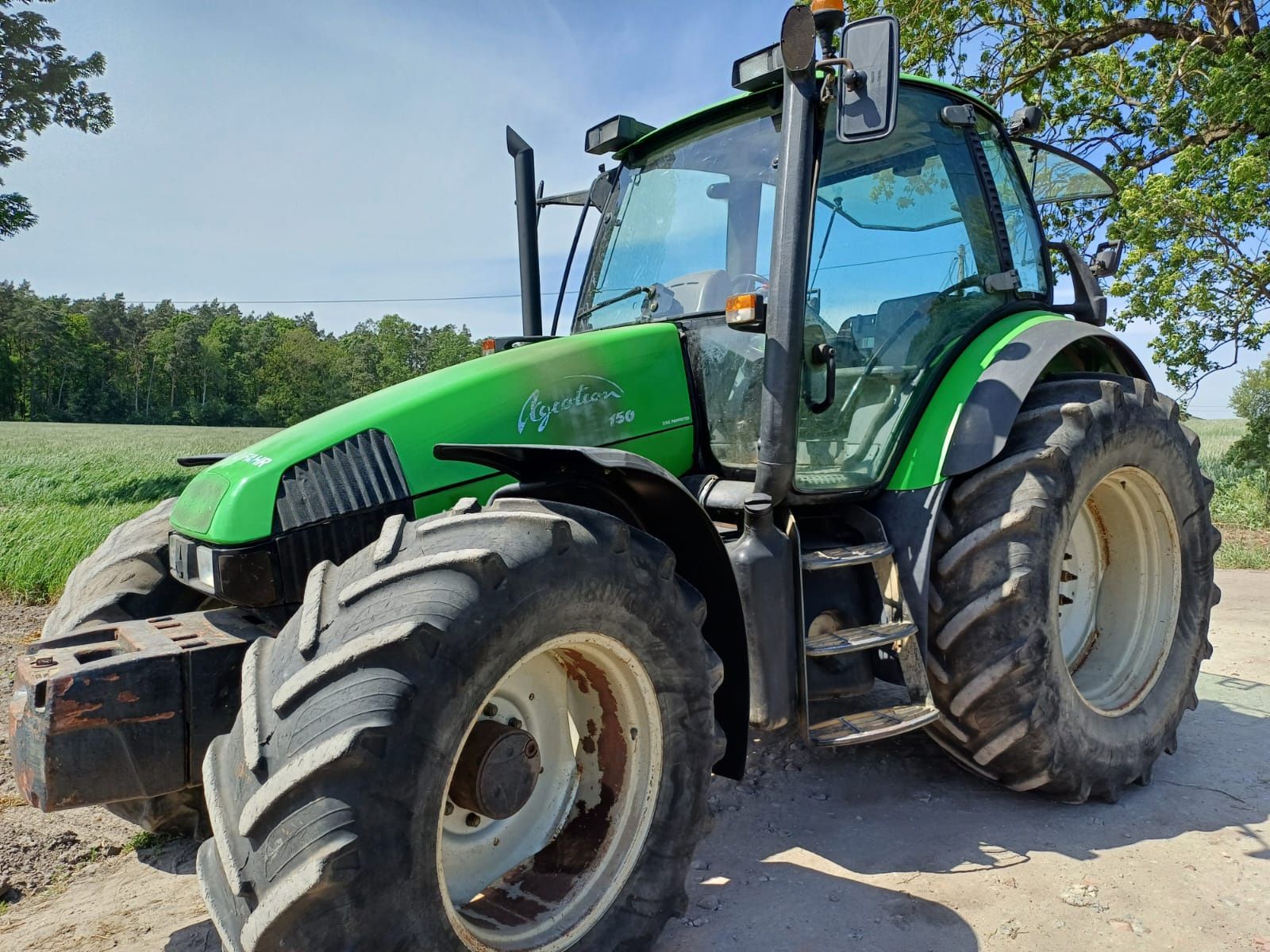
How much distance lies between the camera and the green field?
721 centimetres

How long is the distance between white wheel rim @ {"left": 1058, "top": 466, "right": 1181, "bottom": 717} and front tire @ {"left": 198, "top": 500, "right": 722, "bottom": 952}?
7.31 feet

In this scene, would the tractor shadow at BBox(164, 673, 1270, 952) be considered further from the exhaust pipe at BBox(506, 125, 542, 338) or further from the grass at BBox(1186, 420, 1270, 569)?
the grass at BBox(1186, 420, 1270, 569)

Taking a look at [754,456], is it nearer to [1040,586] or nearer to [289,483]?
[1040,586]

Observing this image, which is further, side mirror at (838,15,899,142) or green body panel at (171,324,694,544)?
side mirror at (838,15,899,142)

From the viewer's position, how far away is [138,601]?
2.61m

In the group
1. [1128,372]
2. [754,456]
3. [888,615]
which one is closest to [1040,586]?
[888,615]

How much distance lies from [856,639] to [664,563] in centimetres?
93

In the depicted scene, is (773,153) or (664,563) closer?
(664,563)

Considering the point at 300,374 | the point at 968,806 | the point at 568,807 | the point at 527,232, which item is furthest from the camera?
the point at 300,374

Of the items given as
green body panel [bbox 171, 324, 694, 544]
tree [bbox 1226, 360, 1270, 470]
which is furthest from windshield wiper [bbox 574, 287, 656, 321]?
tree [bbox 1226, 360, 1270, 470]

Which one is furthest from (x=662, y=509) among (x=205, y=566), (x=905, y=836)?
(x=905, y=836)

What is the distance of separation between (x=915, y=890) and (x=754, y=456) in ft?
4.71

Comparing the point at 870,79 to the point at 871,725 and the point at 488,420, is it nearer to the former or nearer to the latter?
the point at 488,420

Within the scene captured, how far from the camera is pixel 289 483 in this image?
7.67ft
